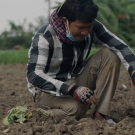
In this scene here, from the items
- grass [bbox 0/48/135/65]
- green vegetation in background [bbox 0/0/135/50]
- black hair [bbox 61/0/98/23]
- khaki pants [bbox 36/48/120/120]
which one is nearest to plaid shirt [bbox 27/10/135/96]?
khaki pants [bbox 36/48/120/120]

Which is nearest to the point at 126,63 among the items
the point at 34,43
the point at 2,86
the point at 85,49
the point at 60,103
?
the point at 85,49

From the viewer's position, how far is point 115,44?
224cm

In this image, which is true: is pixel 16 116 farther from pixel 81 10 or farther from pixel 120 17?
pixel 120 17

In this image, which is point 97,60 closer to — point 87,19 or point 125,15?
point 87,19

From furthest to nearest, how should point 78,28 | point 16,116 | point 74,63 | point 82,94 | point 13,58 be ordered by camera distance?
1. point 13,58
2. point 74,63
3. point 16,116
4. point 78,28
5. point 82,94

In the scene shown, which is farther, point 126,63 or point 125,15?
point 125,15

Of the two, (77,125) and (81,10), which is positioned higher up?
(81,10)

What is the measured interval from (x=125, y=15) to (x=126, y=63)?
33.9ft

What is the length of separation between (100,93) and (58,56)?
533 millimetres

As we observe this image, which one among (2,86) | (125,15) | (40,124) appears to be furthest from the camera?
(125,15)

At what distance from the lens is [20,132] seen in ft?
6.31

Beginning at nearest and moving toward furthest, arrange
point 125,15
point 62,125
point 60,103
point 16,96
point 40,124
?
point 62,125, point 40,124, point 60,103, point 16,96, point 125,15

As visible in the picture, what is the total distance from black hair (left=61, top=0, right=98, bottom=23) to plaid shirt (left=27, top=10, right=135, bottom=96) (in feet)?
0.71

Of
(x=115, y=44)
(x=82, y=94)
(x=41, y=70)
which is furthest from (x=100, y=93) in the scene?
(x=41, y=70)
